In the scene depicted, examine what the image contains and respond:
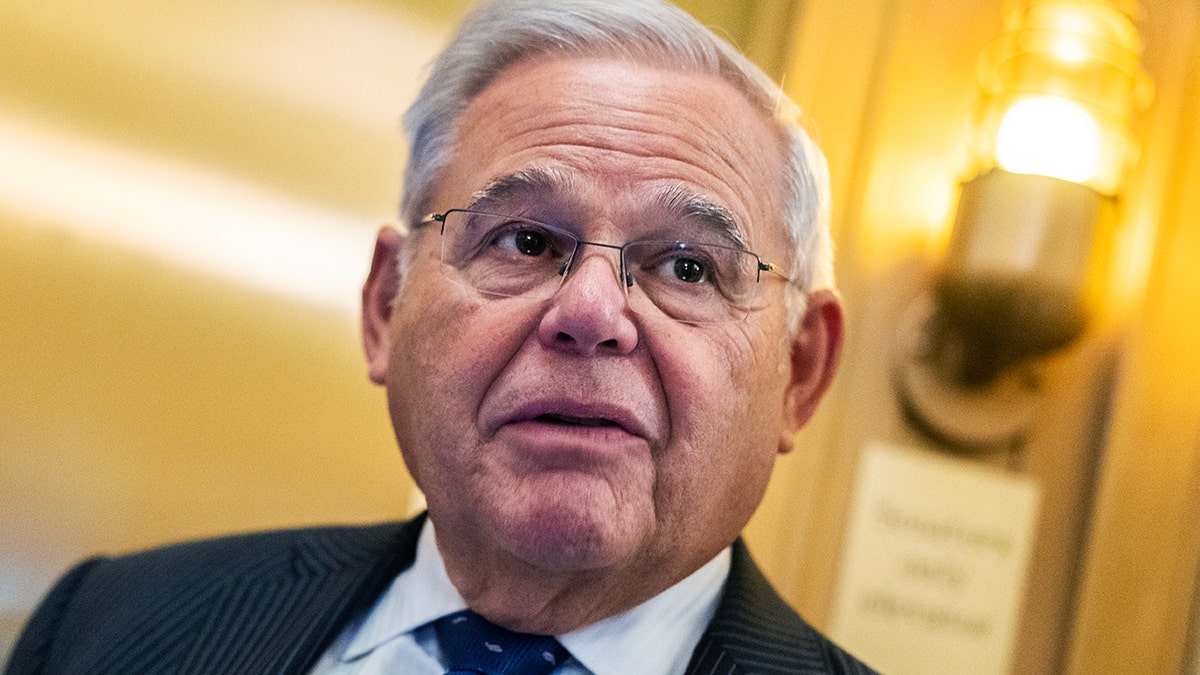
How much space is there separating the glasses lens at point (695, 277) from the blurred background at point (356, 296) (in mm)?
365

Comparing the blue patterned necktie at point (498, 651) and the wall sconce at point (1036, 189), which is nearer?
the blue patterned necktie at point (498, 651)

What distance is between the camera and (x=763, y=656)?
1.10 m

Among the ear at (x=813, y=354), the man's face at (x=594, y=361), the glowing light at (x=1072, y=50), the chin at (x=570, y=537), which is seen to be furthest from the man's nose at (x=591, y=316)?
the glowing light at (x=1072, y=50)

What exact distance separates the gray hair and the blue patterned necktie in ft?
1.40

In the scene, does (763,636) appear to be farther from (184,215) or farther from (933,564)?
(184,215)

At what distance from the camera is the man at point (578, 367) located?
969 mm

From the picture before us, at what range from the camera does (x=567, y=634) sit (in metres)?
1.07

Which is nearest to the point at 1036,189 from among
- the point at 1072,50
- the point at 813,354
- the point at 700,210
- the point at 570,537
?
the point at 1072,50

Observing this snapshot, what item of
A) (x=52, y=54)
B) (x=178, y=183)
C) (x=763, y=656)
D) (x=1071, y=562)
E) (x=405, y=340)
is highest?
(x=52, y=54)

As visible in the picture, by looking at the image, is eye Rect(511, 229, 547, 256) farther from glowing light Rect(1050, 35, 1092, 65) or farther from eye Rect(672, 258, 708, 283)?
glowing light Rect(1050, 35, 1092, 65)

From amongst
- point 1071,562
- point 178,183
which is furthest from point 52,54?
point 1071,562

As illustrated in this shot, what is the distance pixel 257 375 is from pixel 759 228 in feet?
2.43

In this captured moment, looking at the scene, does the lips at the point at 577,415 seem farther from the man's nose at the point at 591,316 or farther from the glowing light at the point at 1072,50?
the glowing light at the point at 1072,50

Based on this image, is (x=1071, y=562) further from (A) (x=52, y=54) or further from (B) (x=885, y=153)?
(A) (x=52, y=54)
